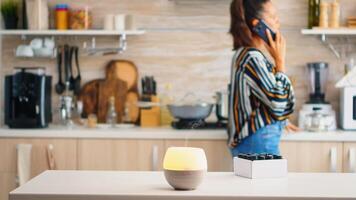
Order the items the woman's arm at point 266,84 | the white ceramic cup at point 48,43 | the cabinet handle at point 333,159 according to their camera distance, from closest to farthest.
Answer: the woman's arm at point 266,84 → the cabinet handle at point 333,159 → the white ceramic cup at point 48,43

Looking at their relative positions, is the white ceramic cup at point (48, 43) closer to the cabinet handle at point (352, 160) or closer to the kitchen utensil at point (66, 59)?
the kitchen utensil at point (66, 59)

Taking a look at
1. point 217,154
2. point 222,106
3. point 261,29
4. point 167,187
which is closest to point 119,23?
point 222,106

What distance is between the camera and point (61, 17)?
17.5 ft

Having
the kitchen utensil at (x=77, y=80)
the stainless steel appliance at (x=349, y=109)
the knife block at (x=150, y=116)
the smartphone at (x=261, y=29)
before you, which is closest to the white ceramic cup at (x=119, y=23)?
the kitchen utensil at (x=77, y=80)

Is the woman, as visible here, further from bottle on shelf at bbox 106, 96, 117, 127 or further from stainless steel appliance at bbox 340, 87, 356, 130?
bottle on shelf at bbox 106, 96, 117, 127

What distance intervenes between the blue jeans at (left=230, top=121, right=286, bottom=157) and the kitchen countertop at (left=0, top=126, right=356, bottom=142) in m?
0.46

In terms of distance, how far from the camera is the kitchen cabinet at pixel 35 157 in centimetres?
495

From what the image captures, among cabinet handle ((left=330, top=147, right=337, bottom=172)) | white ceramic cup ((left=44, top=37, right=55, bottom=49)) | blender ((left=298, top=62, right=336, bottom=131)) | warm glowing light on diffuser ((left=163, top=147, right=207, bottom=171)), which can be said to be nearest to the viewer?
warm glowing light on diffuser ((left=163, top=147, right=207, bottom=171))

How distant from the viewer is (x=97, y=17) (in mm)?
5453

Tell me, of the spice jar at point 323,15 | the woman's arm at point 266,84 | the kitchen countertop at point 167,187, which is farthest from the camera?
the spice jar at point 323,15

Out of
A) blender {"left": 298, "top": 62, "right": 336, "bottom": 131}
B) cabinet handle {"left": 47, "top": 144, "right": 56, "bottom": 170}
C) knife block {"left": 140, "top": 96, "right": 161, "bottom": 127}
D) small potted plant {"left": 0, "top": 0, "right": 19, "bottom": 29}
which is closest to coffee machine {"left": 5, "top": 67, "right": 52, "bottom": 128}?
cabinet handle {"left": 47, "top": 144, "right": 56, "bottom": 170}

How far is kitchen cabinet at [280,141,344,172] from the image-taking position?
15.8 ft

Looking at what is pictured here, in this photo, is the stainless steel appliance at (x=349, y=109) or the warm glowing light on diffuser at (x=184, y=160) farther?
the stainless steel appliance at (x=349, y=109)

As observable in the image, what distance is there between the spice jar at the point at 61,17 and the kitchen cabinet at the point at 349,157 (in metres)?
2.16
